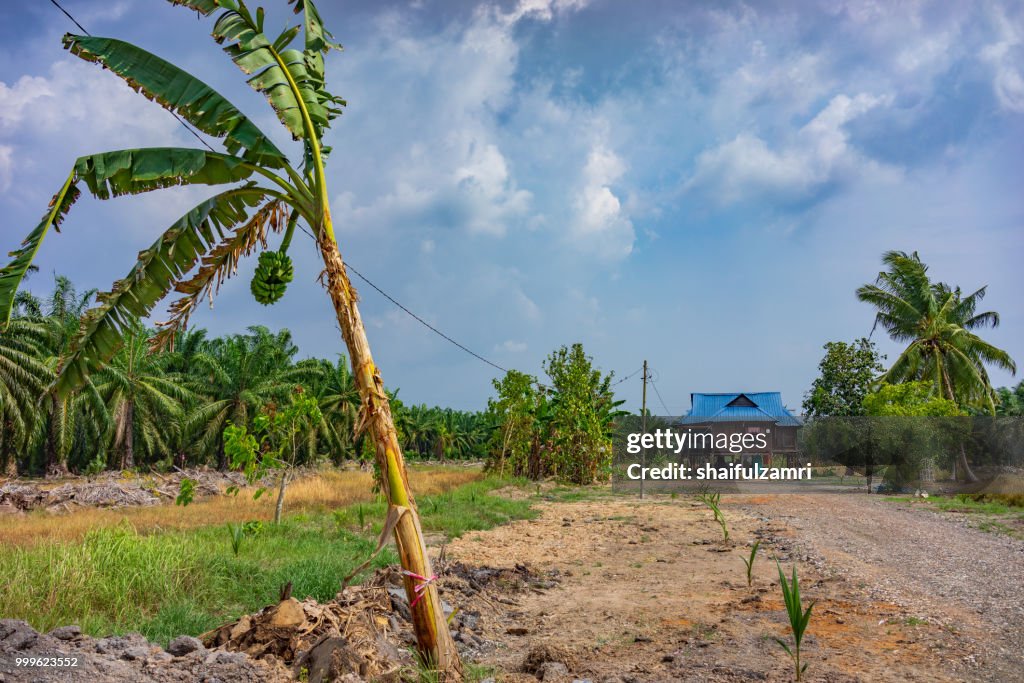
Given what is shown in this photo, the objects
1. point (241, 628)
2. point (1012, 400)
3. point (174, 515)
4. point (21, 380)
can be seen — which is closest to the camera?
point (241, 628)

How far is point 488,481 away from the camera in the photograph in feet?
82.6

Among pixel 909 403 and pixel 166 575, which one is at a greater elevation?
pixel 909 403

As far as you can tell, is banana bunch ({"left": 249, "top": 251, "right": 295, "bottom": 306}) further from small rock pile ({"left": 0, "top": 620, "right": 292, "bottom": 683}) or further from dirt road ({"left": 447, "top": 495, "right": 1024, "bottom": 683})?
A: dirt road ({"left": 447, "top": 495, "right": 1024, "bottom": 683})

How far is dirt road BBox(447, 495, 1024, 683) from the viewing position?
6023 millimetres

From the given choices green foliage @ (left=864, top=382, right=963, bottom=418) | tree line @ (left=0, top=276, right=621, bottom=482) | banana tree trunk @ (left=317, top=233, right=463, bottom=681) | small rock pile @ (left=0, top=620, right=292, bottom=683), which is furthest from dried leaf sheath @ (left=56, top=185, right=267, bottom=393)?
green foliage @ (left=864, top=382, right=963, bottom=418)

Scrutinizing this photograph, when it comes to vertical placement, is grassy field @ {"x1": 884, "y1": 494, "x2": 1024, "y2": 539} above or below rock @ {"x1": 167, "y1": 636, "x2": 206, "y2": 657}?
above

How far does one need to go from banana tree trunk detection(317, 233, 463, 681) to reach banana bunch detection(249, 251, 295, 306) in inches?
40.8

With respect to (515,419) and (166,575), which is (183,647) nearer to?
(166,575)

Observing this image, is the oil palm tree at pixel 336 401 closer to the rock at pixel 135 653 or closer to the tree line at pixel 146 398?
the tree line at pixel 146 398

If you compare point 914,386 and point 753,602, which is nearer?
point 753,602

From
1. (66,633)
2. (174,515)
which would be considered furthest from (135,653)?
(174,515)

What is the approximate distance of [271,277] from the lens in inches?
241

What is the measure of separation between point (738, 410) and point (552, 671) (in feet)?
124

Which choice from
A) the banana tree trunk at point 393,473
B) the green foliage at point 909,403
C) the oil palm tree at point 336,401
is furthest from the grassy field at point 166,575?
the oil palm tree at point 336,401
